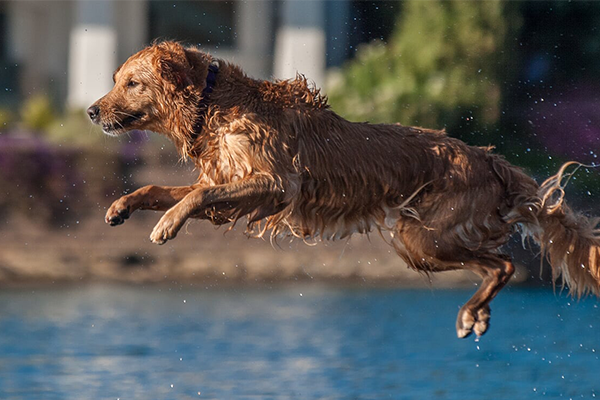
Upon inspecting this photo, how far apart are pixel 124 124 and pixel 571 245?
3229 millimetres

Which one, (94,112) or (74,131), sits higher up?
(74,131)

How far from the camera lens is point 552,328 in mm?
12320

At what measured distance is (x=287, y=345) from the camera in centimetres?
1145

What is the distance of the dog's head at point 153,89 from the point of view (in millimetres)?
6797

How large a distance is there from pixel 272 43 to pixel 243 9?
95 cm

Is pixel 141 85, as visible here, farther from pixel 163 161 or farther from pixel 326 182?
pixel 163 161

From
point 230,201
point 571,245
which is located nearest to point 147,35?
point 571,245

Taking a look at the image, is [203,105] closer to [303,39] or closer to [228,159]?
[228,159]

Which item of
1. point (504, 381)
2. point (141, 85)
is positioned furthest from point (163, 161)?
point (141, 85)

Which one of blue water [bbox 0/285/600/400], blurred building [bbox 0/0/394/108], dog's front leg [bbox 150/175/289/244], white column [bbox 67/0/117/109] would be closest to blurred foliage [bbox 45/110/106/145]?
blurred building [bbox 0/0/394/108]

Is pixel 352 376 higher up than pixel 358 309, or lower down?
lower down

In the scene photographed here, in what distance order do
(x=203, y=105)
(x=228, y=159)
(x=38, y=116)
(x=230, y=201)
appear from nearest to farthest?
(x=230, y=201)
(x=228, y=159)
(x=203, y=105)
(x=38, y=116)

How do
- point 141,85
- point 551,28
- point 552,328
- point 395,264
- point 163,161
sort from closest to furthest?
point 141,85 → point 552,328 → point 395,264 → point 163,161 → point 551,28

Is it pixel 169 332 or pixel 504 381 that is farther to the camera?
pixel 169 332
